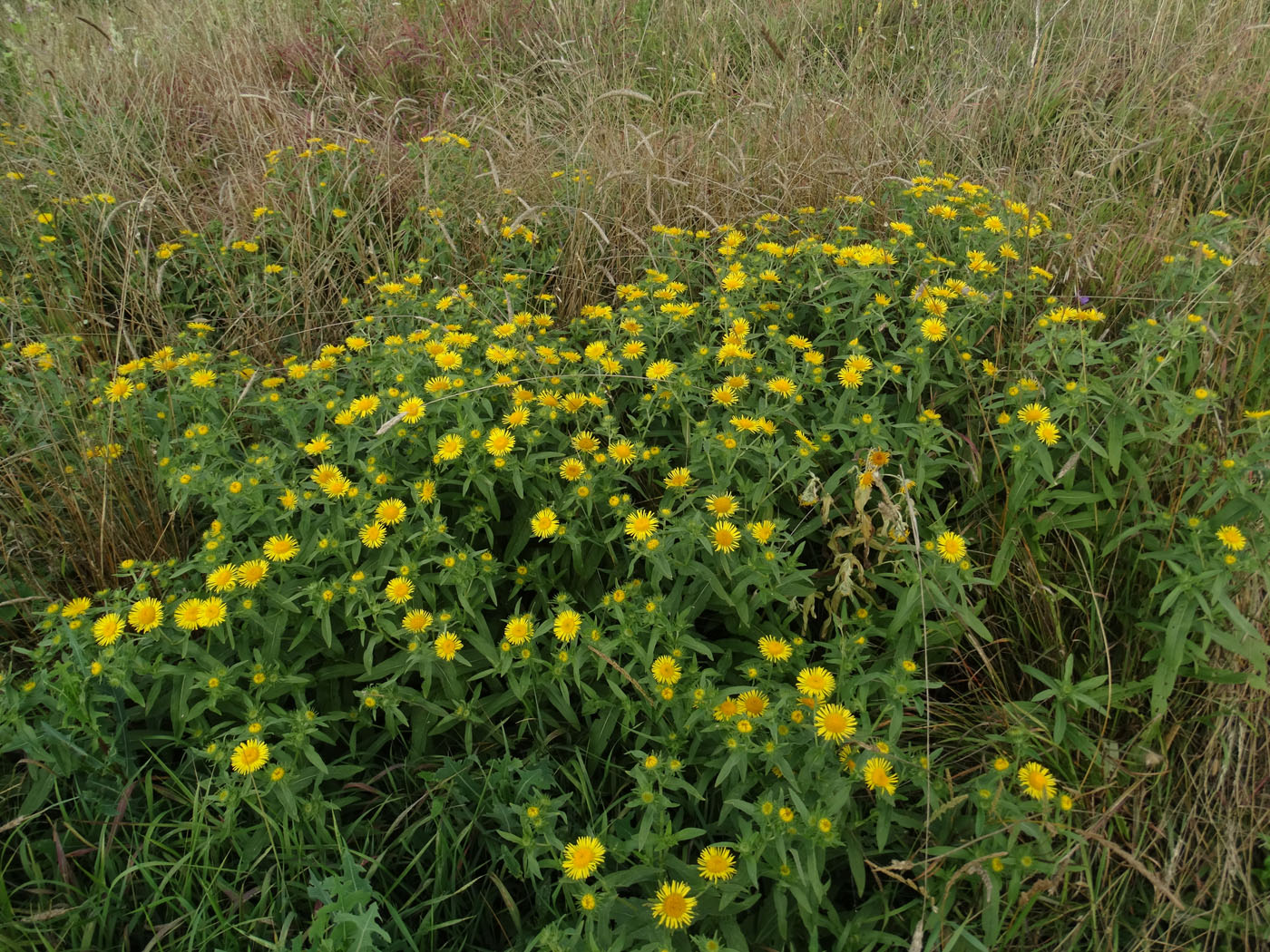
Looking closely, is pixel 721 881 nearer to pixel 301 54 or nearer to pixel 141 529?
pixel 141 529

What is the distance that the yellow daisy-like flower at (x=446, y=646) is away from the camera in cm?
164

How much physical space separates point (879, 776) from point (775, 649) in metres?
0.33

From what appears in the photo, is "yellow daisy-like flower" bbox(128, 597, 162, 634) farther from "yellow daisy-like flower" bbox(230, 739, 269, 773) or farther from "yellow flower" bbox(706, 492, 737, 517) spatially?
"yellow flower" bbox(706, 492, 737, 517)

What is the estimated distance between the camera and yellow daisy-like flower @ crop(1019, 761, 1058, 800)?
149 centimetres

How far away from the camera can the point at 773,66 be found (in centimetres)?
468

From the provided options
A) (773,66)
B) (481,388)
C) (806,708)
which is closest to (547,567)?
(481,388)

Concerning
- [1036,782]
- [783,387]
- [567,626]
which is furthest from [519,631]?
[1036,782]

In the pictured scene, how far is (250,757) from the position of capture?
151cm

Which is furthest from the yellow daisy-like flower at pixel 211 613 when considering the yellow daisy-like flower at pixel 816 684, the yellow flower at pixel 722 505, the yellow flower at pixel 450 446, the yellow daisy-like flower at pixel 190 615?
the yellow daisy-like flower at pixel 816 684

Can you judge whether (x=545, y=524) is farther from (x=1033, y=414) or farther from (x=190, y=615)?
(x=1033, y=414)

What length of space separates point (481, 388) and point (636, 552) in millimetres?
545

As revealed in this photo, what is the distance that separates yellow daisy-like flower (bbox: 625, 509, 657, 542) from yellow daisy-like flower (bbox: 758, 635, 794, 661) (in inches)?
13.5

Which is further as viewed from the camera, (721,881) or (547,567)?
(547,567)

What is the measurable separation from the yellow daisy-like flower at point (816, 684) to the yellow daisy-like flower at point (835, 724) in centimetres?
4
